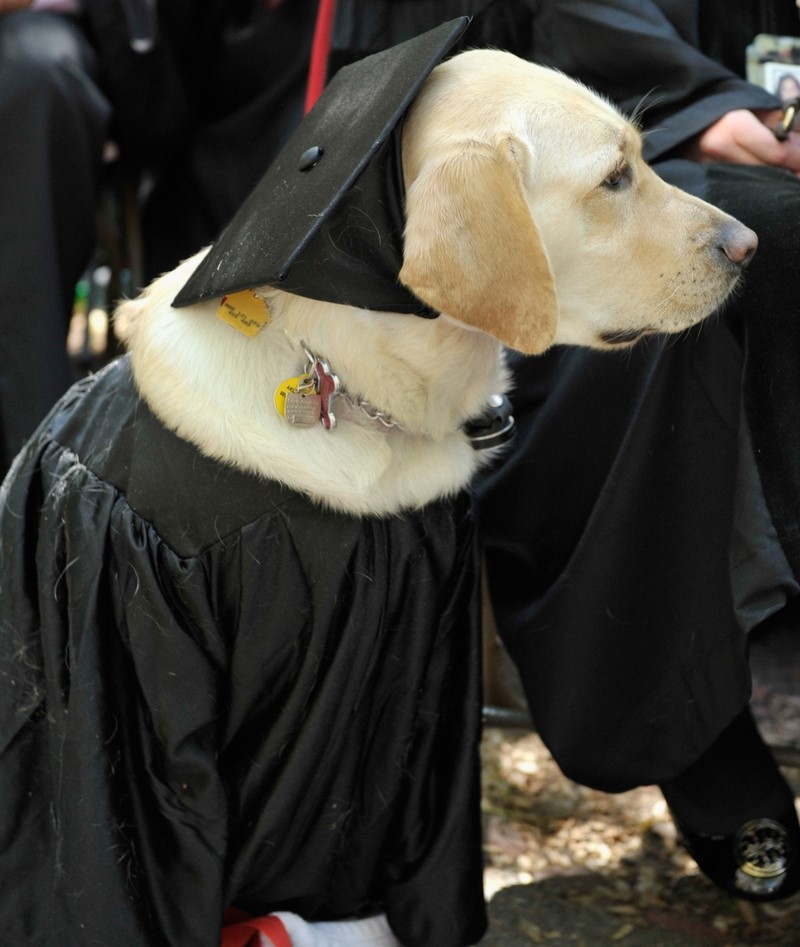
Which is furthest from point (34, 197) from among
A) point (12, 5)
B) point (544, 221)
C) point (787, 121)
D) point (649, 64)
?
point (787, 121)

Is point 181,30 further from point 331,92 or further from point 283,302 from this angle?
point 283,302

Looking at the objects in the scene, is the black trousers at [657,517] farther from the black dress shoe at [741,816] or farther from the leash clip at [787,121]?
the black dress shoe at [741,816]

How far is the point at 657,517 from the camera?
4.94 ft

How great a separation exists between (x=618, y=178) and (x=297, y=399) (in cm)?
49

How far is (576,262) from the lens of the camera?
1398 mm

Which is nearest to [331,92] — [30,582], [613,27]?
[613,27]

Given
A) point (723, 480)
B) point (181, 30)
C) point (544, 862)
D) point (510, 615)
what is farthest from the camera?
point (181, 30)

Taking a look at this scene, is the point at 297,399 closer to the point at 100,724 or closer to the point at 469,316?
the point at 469,316

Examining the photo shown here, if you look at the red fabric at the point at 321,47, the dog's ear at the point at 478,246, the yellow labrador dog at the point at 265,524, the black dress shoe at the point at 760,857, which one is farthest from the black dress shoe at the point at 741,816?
the red fabric at the point at 321,47

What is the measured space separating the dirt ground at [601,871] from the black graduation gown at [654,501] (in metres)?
0.31

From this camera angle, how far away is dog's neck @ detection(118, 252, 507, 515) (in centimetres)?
136

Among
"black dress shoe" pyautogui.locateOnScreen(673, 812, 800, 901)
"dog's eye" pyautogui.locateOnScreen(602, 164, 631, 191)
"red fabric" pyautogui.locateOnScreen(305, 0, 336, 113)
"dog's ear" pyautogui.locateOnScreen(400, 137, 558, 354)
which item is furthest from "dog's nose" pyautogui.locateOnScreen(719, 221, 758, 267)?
"black dress shoe" pyautogui.locateOnScreen(673, 812, 800, 901)

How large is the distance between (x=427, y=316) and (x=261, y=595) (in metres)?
0.40

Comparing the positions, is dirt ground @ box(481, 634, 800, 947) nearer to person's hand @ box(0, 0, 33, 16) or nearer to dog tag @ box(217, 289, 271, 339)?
dog tag @ box(217, 289, 271, 339)
